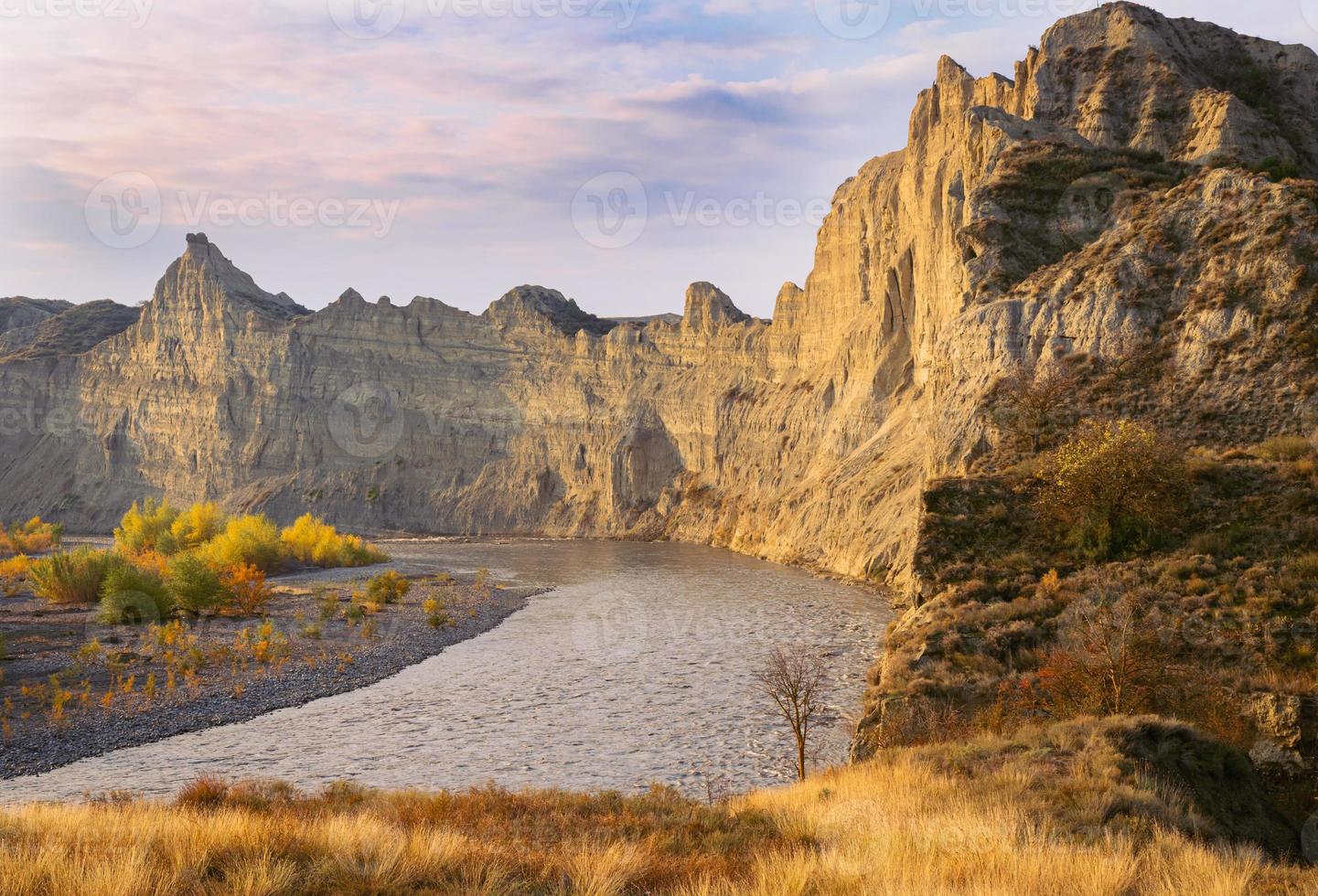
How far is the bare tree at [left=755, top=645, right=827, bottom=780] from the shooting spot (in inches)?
773

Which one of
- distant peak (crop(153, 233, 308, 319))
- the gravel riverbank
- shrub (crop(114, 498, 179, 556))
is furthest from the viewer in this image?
distant peak (crop(153, 233, 308, 319))

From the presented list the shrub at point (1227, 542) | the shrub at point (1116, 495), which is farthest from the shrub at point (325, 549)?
the shrub at point (1227, 542)

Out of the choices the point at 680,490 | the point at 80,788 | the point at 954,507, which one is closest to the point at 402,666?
the point at 80,788

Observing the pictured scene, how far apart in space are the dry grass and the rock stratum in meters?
15.3

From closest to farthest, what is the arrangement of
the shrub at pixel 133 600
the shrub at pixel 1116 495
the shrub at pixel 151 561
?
the shrub at pixel 1116 495 < the shrub at pixel 133 600 < the shrub at pixel 151 561

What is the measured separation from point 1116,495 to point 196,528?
69.9 meters

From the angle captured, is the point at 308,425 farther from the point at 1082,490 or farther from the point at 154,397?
the point at 1082,490

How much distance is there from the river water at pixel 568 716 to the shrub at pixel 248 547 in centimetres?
2862

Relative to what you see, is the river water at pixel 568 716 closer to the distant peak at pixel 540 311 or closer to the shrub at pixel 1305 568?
the shrub at pixel 1305 568

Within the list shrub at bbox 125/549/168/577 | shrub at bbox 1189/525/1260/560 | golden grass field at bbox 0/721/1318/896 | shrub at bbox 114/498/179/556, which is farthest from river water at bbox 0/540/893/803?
shrub at bbox 114/498/179/556

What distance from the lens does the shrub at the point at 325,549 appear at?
71688mm

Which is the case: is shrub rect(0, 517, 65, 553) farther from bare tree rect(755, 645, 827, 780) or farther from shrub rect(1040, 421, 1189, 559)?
shrub rect(1040, 421, 1189, 559)

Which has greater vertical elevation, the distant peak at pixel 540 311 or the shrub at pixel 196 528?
the distant peak at pixel 540 311

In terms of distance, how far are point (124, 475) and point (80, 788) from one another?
368 ft
